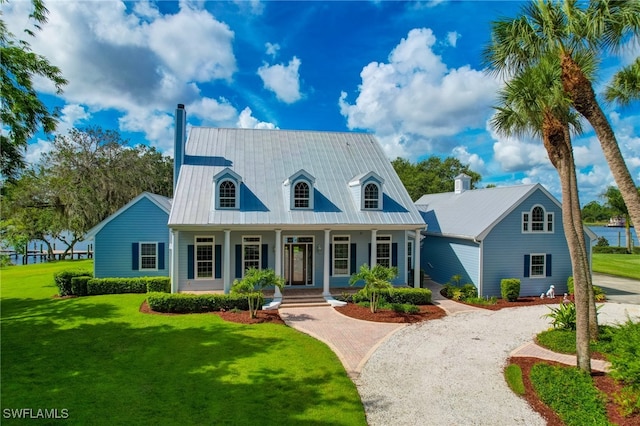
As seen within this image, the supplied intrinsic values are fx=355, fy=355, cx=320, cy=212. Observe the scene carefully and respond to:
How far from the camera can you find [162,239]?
1825cm

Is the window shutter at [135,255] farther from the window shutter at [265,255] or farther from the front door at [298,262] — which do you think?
the front door at [298,262]

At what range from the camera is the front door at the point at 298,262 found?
17766 millimetres

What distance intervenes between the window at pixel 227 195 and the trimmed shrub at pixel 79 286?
7.41 m

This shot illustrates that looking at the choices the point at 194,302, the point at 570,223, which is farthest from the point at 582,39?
the point at 194,302

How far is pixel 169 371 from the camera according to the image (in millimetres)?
8766

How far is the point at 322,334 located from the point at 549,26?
10.9 m

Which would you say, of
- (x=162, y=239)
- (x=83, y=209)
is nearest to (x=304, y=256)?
(x=162, y=239)

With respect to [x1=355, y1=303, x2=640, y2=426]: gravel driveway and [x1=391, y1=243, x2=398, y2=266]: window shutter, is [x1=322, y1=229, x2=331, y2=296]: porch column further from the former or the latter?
[x1=355, y1=303, x2=640, y2=426]: gravel driveway

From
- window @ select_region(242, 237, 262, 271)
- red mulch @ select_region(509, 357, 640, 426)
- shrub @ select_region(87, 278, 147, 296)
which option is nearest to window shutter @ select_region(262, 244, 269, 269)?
window @ select_region(242, 237, 262, 271)

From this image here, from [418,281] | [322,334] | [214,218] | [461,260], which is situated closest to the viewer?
[322,334]

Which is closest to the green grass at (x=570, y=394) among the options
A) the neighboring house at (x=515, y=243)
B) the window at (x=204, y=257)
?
the neighboring house at (x=515, y=243)

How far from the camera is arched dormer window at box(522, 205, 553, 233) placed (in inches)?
715

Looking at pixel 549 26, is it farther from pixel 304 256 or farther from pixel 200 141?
pixel 200 141

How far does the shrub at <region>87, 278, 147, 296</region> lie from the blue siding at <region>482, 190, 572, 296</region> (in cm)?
1690
